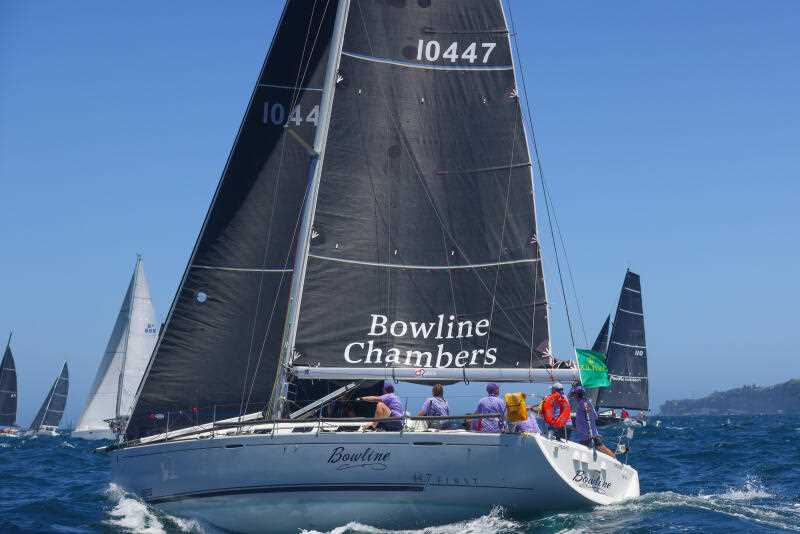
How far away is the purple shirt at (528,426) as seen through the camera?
13.9m

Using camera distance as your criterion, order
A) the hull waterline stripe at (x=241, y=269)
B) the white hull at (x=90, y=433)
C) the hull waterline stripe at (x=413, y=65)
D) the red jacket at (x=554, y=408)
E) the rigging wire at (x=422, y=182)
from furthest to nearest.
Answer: the white hull at (x=90, y=433) → the hull waterline stripe at (x=241, y=269) → the hull waterline stripe at (x=413, y=65) → the rigging wire at (x=422, y=182) → the red jacket at (x=554, y=408)

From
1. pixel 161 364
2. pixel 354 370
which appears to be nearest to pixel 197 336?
pixel 161 364

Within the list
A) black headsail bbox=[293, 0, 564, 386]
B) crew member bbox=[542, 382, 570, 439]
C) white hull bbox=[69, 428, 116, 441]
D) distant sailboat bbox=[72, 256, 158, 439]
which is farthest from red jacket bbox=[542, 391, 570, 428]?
white hull bbox=[69, 428, 116, 441]

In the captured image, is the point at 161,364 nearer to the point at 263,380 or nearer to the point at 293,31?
the point at 263,380

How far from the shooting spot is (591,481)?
49.0ft

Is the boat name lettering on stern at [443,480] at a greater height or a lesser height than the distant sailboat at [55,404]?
lesser

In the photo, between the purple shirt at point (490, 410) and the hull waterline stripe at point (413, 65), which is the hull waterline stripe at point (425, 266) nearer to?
the purple shirt at point (490, 410)

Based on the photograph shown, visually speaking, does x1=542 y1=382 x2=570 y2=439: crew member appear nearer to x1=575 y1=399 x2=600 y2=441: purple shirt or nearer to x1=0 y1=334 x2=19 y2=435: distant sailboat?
x1=575 y1=399 x2=600 y2=441: purple shirt

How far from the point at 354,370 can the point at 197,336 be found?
2.88 m

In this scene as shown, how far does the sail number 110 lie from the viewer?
665 inches

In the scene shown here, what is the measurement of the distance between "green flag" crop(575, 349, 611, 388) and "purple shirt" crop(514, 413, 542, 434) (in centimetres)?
126

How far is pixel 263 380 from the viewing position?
1711 centimetres

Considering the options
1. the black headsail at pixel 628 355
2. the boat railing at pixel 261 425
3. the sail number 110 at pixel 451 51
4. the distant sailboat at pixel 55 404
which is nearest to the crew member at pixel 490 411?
the boat railing at pixel 261 425

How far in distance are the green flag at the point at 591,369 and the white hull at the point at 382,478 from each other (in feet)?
4.71
